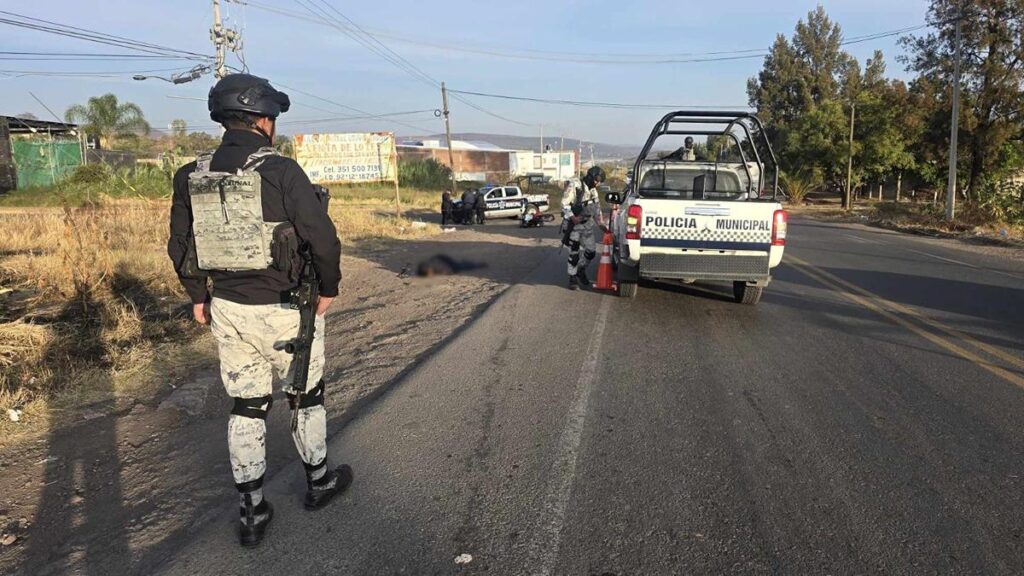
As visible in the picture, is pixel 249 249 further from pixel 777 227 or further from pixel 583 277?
pixel 583 277

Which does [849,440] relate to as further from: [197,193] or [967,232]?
[967,232]

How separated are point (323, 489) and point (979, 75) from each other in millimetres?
29712

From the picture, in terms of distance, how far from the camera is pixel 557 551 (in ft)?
9.48

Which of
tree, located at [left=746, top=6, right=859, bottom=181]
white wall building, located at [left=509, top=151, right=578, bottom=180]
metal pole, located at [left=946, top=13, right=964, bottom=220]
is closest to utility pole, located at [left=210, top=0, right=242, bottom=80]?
metal pole, located at [left=946, top=13, right=964, bottom=220]

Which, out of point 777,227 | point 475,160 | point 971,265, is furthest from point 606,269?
point 475,160

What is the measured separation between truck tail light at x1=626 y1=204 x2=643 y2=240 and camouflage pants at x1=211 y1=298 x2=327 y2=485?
18.1 feet

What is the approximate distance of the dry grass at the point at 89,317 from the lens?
207 inches

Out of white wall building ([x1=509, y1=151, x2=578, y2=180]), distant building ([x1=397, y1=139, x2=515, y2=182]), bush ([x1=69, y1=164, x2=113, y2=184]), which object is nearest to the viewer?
bush ([x1=69, y1=164, x2=113, y2=184])

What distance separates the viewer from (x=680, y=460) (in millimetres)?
3809

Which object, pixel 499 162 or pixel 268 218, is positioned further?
pixel 499 162

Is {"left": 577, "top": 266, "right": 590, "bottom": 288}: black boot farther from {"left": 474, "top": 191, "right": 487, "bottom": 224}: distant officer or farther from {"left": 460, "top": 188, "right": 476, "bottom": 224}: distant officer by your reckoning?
{"left": 474, "top": 191, "right": 487, "bottom": 224}: distant officer

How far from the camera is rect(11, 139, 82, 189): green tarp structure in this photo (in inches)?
1211

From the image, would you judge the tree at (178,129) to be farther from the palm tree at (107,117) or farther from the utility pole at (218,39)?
the utility pole at (218,39)

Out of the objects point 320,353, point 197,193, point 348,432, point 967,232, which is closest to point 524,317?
point 348,432
